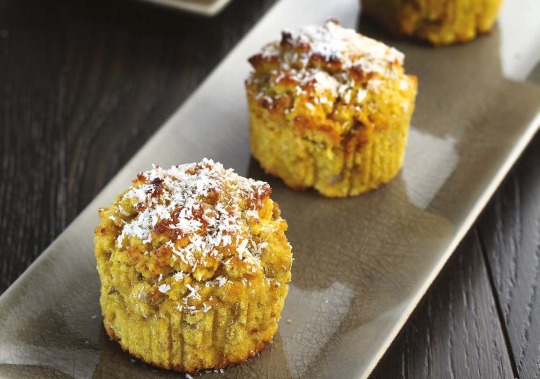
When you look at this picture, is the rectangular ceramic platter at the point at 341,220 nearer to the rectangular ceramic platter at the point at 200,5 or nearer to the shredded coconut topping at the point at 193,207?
the rectangular ceramic platter at the point at 200,5

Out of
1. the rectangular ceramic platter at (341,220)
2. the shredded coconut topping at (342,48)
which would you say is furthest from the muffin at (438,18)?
the shredded coconut topping at (342,48)

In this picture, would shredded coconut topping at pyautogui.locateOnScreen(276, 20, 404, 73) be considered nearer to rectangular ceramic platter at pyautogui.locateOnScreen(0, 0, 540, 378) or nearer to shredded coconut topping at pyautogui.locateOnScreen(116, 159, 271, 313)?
rectangular ceramic platter at pyautogui.locateOnScreen(0, 0, 540, 378)

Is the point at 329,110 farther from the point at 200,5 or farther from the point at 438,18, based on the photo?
the point at 200,5

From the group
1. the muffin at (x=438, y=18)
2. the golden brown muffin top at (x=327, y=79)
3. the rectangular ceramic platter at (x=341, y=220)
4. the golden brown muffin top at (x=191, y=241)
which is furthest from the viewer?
the muffin at (x=438, y=18)

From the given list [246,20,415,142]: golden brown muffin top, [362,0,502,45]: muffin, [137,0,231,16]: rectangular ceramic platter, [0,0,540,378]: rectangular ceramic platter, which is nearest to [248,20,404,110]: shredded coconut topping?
[246,20,415,142]: golden brown muffin top

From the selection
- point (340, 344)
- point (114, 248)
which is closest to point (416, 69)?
Result: point (340, 344)

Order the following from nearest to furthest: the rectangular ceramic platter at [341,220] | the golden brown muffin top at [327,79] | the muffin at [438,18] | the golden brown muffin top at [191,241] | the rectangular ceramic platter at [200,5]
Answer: the golden brown muffin top at [191,241]
the rectangular ceramic platter at [341,220]
the golden brown muffin top at [327,79]
the muffin at [438,18]
the rectangular ceramic platter at [200,5]

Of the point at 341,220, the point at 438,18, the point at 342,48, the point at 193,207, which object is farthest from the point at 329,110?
the point at 438,18
